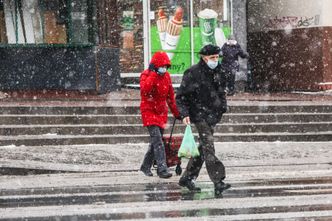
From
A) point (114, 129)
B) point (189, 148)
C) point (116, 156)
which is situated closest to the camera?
point (189, 148)

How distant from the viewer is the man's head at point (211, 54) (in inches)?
440

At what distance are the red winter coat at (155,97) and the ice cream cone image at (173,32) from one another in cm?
1083

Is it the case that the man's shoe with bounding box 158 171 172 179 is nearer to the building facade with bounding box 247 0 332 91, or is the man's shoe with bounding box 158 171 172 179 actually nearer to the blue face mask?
the blue face mask

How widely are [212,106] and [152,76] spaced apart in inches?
79.5

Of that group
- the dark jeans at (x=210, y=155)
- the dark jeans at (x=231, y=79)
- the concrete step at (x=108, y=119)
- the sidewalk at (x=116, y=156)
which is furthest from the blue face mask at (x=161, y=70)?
the dark jeans at (x=231, y=79)

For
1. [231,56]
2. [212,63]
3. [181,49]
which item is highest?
[212,63]

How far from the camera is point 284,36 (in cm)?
2634

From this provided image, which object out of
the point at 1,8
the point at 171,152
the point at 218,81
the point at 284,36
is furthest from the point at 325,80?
the point at 218,81

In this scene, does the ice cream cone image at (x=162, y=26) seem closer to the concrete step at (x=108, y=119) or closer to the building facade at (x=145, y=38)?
the building facade at (x=145, y=38)

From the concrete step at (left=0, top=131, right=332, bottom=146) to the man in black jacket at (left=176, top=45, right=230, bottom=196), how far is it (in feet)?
19.4

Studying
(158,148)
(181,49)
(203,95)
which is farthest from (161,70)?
(181,49)

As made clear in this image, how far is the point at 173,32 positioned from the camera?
23969 millimetres

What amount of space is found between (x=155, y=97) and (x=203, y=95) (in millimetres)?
2034

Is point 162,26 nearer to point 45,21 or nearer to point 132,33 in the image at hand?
point 132,33
